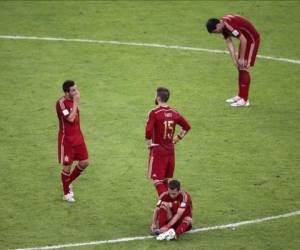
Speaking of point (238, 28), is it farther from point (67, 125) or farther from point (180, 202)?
point (180, 202)

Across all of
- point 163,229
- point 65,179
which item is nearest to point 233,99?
point 65,179

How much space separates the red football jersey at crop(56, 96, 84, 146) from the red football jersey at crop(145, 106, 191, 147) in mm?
1454

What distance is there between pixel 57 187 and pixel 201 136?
149 inches

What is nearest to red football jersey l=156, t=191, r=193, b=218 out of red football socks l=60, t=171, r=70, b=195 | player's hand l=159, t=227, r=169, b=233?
player's hand l=159, t=227, r=169, b=233

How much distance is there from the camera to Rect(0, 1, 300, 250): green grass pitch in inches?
595

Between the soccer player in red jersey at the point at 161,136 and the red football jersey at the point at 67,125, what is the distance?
4.64 feet

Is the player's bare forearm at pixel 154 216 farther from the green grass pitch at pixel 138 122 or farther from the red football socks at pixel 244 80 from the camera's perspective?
the red football socks at pixel 244 80

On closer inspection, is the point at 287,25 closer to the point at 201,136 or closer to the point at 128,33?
the point at 128,33

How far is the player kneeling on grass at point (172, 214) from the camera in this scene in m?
14.3

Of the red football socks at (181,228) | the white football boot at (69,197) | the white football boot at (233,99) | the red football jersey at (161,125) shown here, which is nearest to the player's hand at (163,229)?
the red football socks at (181,228)

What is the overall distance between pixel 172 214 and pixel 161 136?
1.32m

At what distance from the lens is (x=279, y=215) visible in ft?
50.1

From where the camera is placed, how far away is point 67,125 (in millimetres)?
15406

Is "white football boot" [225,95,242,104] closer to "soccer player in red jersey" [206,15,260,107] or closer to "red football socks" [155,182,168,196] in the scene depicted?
"soccer player in red jersey" [206,15,260,107]
